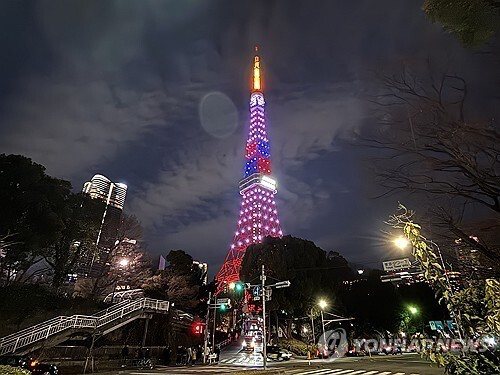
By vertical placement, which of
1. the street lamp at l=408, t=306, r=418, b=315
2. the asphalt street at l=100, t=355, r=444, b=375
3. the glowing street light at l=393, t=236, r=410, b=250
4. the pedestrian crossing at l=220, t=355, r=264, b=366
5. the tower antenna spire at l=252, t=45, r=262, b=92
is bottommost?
the asphalt street at l=100, t=355, r=444, b=375

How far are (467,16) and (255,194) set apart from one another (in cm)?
8538

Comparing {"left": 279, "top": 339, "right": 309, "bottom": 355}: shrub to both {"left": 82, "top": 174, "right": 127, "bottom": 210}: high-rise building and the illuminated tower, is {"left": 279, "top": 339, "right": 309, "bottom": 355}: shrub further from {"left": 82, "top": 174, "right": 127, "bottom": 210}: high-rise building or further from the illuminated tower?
{"left": 82, "top": 174, "right": 127, "bottom": 210}: high-rise building

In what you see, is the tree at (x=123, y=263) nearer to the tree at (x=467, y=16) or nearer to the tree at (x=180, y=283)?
the tree at (x=180, y=283)

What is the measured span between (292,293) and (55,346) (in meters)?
25.8

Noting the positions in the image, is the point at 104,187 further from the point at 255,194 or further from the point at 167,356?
the point at 167,356

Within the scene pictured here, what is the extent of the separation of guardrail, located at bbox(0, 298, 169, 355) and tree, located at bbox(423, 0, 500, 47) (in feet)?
80.0

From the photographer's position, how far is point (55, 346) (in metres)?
20.1

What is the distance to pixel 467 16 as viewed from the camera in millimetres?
3664

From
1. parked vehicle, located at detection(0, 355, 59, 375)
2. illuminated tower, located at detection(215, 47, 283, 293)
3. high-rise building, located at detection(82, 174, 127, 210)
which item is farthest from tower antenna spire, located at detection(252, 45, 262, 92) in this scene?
parked vehicle, located at detection(0, 355, 59, 375)

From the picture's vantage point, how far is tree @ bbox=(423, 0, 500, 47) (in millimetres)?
3559

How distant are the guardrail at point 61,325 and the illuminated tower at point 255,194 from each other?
48.4 metres

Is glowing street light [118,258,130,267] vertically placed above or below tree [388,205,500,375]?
above

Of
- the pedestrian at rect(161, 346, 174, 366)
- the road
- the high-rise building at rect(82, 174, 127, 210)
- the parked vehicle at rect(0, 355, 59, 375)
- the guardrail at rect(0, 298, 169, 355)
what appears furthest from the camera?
the high-rise building at rect(82, 174, 127, 210)

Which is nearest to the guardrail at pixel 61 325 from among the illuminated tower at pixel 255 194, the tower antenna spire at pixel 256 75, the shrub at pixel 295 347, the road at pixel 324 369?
the road at pixel 324 369
